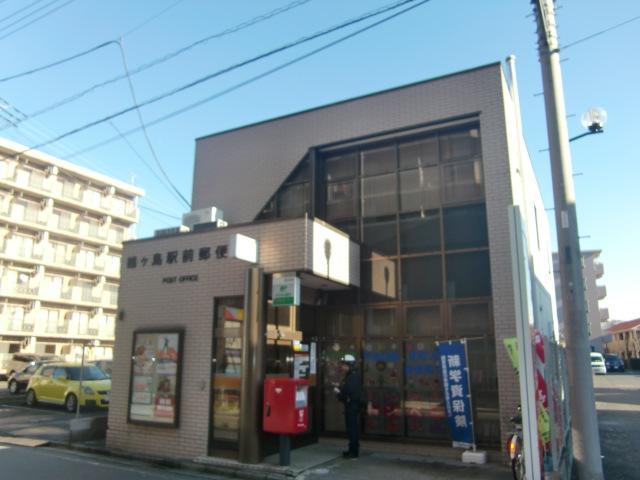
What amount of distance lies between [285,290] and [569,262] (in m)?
4.80

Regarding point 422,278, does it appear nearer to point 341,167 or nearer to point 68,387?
point 341,167

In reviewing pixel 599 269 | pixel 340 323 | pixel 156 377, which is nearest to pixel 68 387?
pixel 156 377

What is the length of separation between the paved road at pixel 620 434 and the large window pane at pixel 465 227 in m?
4.76

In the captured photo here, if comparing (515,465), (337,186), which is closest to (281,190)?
(337,186)

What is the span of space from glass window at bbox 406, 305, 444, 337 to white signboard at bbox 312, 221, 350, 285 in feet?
5.17

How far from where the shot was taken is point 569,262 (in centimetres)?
762

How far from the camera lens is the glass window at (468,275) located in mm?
10523

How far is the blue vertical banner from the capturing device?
9703mm

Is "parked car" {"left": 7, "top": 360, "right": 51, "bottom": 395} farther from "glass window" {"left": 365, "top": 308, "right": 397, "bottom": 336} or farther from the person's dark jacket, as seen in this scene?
the person's dark jacket

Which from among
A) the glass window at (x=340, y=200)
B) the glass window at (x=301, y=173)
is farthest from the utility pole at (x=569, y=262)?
the glass window at (x=301, y=173)

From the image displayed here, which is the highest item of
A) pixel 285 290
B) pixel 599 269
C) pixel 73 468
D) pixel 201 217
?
pixel 599 269

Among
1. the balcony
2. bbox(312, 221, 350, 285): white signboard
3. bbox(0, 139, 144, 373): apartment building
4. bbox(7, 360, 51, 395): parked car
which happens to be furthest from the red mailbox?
the balcony

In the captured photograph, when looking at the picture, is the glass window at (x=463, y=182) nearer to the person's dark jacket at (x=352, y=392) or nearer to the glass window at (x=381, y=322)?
the glass window at (x=381, y=322)

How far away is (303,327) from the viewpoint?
11531 millimetres
